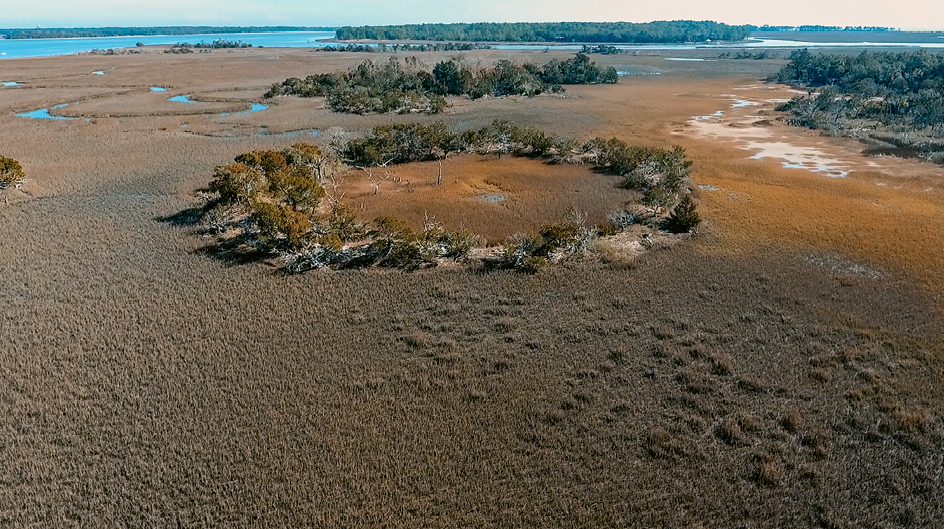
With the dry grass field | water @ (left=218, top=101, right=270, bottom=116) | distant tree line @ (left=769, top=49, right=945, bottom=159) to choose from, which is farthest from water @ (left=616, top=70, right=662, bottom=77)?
the dry grass field

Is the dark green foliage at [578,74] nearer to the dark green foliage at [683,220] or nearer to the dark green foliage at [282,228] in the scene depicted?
the dark green foliage at [683,220]

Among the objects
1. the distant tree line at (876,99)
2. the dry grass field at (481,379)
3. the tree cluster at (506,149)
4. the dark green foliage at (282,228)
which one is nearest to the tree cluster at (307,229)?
the dark green foliage at (282,228)

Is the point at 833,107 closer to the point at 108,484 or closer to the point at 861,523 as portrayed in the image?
the point at 861,523

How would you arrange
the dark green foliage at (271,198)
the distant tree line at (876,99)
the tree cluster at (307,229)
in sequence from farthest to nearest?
the distant tree line at (876,99)
the dark green foliage at (271,198)
the tree cluster at (307,229)

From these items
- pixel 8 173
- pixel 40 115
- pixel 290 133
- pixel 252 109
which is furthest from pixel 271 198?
pixel 40 115

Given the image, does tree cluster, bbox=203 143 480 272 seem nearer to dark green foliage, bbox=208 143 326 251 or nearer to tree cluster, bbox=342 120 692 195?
dark green foliage, bbox=208 143 326 251

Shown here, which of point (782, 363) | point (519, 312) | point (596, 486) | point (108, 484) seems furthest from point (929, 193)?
point (108, 484)
